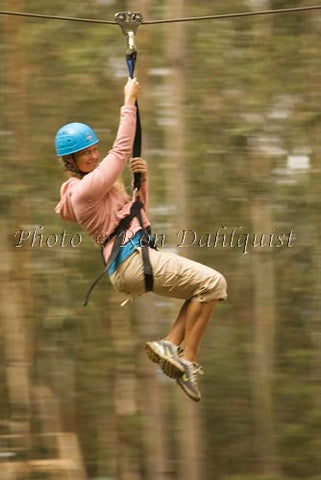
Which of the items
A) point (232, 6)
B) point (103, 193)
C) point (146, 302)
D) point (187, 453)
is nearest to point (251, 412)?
point (187, 453)

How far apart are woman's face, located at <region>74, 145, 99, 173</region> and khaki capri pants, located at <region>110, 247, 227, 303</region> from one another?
15.2 inches

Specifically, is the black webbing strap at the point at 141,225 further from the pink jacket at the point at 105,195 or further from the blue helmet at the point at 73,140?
the blue helmet at the point at 73,140

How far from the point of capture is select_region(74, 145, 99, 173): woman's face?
4223 mm

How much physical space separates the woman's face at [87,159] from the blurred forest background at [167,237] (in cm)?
285

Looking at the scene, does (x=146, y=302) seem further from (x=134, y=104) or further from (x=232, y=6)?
(x=134, y=104)

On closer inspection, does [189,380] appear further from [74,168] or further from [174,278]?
[74,168]

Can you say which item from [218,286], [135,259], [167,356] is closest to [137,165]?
[135,259]

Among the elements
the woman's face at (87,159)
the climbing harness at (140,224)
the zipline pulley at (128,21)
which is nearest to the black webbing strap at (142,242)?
the climbing harness at (140,224)

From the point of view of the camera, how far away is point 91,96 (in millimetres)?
8195

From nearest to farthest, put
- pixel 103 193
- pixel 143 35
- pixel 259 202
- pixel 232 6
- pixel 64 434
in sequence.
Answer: pixel 103 193
pixel 143 35
pixel 232 6
pixel 259 202
pixel 64 434

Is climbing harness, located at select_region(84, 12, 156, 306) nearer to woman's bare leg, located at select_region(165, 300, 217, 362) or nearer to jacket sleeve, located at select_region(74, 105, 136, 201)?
jacket sleeve, located at select_region(74, 105, 136, 201)

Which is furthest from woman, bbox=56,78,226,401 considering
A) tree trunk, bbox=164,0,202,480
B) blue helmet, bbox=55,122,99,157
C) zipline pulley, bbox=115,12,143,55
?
tree trunk, bbox=164,0,202,480

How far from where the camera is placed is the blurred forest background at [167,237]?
316 inches

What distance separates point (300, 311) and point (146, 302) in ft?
8.59
